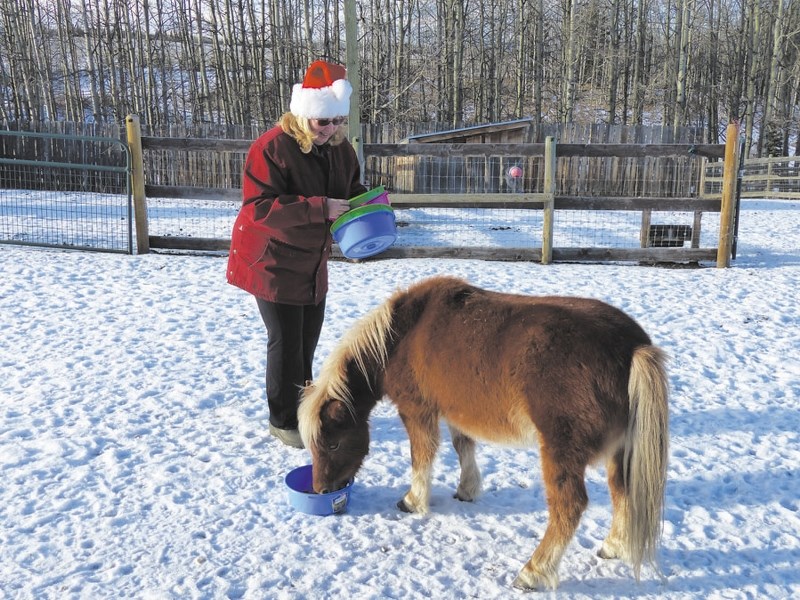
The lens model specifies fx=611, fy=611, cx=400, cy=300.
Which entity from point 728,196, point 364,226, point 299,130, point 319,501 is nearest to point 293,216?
point 364,226

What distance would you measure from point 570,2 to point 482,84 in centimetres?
489

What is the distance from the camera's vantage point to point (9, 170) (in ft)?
52.2

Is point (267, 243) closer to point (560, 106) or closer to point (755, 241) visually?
point (755, 241)

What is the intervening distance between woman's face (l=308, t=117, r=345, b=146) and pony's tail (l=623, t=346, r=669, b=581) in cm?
185

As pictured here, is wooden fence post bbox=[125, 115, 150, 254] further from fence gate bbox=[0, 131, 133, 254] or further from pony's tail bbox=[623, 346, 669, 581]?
pony's tail bbox=[623, 346, 669, 581]

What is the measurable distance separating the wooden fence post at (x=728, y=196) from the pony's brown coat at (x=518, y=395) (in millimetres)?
6279

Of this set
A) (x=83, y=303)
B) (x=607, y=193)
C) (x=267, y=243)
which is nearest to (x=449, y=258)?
(x=83, y=303)

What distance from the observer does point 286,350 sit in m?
3.41

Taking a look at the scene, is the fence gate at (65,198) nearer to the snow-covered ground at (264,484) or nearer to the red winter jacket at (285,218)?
the snow-covered ground at (264,484)

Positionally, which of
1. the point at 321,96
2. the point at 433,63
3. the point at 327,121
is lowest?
the point at 327,121

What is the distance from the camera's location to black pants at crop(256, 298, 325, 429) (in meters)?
3.36

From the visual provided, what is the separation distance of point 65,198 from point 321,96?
11963 mm

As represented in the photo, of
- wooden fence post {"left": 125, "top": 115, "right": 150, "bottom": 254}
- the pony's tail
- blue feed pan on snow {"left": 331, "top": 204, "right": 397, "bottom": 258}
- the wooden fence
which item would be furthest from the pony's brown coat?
wooden fence post {"left": 125, "top": 115, "right": 150, "bottom": 254}

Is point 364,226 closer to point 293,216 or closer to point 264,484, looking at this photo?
point 293,216
